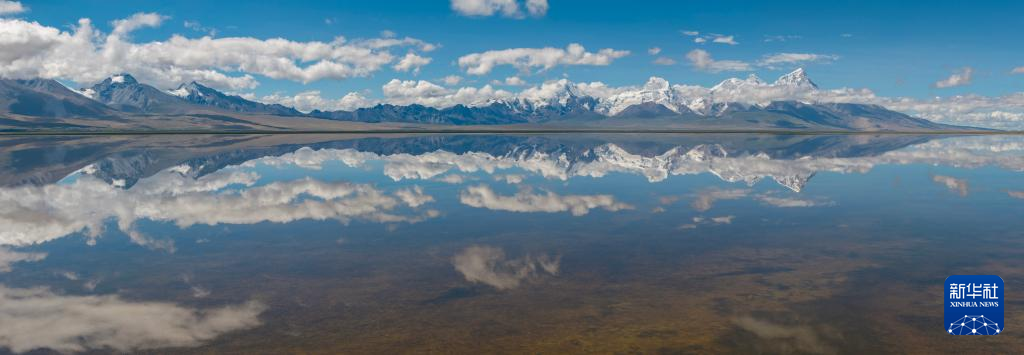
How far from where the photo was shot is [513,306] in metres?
19.6

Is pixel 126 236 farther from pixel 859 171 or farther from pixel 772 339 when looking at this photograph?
pixel 859 171

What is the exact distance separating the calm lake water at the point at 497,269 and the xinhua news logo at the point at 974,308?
51 centimetres

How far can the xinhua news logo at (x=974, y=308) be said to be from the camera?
1755 cm

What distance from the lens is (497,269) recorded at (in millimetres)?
24469

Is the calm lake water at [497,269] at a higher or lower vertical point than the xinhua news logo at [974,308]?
lower

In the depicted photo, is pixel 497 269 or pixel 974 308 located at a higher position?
pixel 974 308

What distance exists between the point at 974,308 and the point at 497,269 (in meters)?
15.4

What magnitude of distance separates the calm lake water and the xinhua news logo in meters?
0.51

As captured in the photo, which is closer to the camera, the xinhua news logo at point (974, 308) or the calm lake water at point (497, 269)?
the calm lake water at point (497, 269)

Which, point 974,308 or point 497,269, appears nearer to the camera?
point 974,308

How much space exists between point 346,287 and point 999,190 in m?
56.9

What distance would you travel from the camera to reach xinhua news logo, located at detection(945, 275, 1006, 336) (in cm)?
1755

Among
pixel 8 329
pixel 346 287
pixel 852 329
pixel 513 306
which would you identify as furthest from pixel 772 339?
pixel 8 329

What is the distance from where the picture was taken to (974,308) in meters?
18.5
